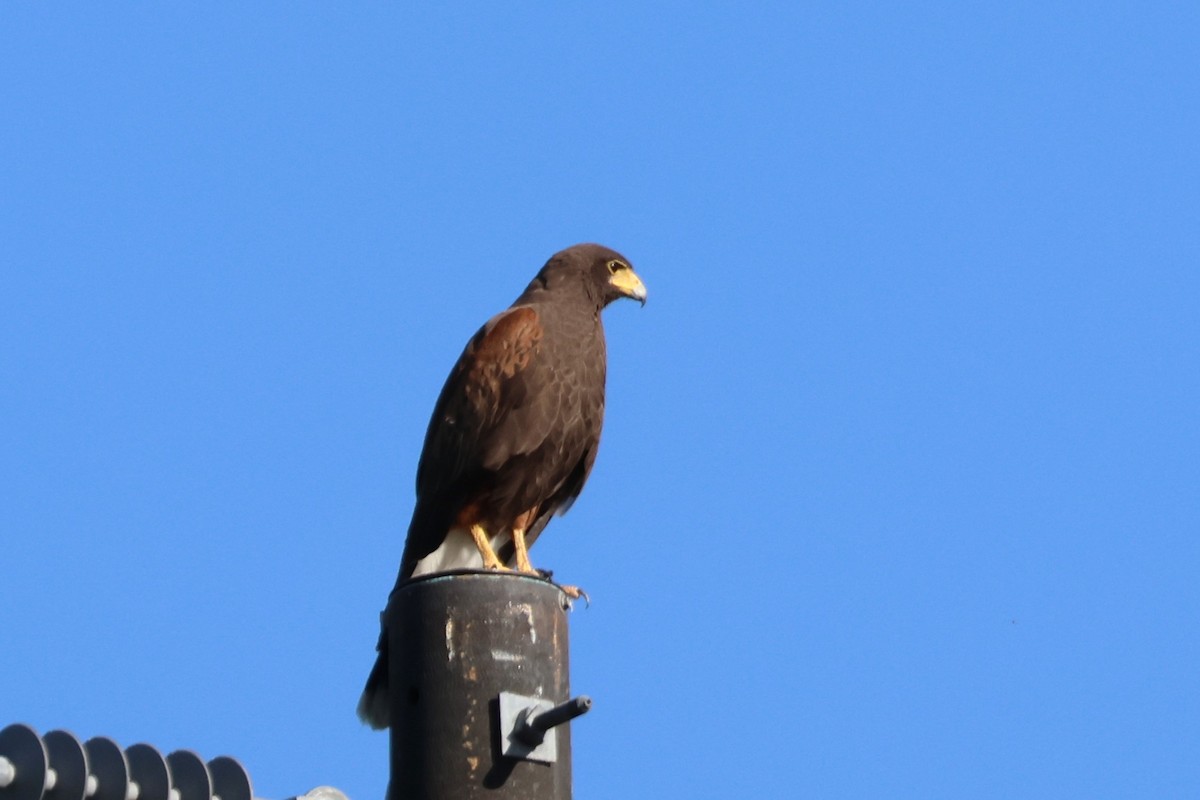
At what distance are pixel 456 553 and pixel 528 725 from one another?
12.6ft

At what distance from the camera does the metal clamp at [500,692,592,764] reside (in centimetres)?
336

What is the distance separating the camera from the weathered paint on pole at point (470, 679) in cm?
339

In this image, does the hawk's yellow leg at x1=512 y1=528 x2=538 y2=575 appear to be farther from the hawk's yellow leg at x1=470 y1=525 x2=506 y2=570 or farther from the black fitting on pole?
the black fitting on pole

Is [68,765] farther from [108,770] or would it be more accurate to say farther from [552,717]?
[552,717]

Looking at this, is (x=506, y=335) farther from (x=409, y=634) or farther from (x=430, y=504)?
(x=409, y=634)

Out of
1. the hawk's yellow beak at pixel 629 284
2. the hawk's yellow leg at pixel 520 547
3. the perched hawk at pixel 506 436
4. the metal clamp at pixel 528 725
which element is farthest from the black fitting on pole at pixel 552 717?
the hawk's yellow beak at pixel 629 284

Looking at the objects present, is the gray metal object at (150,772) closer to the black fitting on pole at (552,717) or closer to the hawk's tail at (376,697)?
the black fitting on pole at (552,717)

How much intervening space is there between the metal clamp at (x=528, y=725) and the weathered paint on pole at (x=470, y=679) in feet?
0.06

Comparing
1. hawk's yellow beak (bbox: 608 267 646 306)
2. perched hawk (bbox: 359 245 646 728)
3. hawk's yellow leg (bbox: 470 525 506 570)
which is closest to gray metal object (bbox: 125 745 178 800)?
perched hawk (bbox: 359 245 646 728)

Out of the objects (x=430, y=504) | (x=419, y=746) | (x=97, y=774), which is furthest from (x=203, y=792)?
(x=430, y=504)

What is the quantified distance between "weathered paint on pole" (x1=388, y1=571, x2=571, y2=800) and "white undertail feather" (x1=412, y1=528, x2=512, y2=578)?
3.50 meters

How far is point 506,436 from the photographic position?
682cm

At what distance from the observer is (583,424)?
6.95 meters

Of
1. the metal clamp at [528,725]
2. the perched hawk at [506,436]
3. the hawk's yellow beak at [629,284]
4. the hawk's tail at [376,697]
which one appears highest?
the hawk's yellow beak at [629,284]
